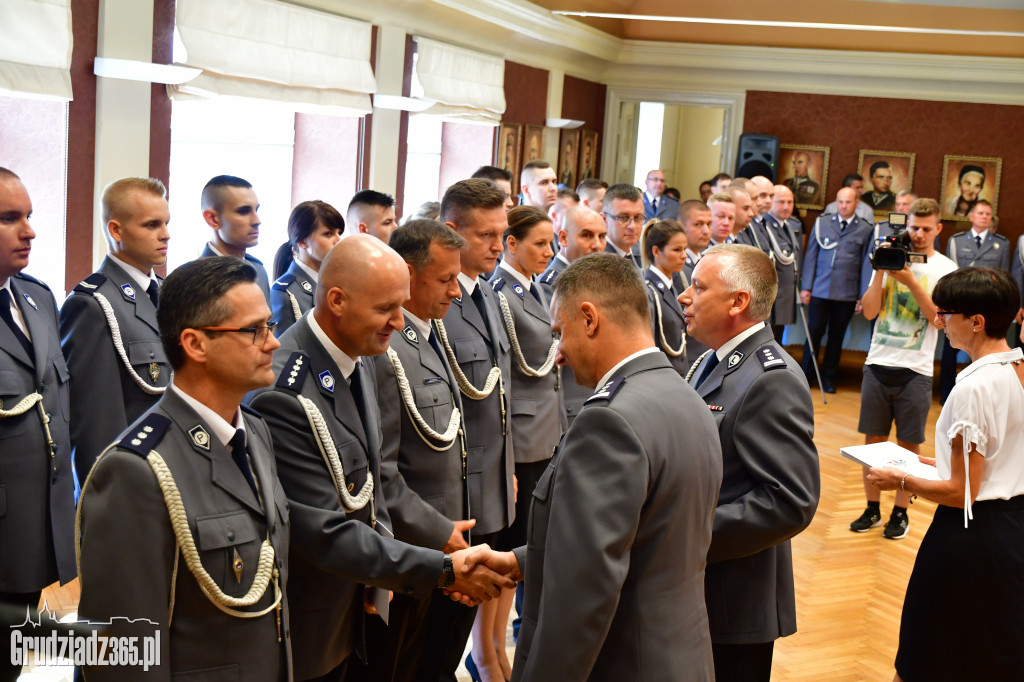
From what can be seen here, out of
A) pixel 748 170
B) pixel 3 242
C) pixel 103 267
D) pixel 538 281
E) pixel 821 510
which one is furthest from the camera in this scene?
pixel 748 170

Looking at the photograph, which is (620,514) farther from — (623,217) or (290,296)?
(623,217)

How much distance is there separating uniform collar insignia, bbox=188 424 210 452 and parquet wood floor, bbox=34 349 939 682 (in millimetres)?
2171

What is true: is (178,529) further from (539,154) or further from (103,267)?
(539,154)

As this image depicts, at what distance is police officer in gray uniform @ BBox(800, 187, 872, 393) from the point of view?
1019 cm

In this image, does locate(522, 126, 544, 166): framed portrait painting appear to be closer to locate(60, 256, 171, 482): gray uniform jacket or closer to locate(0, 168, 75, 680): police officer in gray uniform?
locate(60, 256, 171, 482): gray uniform jacket

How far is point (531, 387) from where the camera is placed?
4.11 metres

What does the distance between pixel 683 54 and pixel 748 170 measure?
163 cm

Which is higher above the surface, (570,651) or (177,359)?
(177,359)

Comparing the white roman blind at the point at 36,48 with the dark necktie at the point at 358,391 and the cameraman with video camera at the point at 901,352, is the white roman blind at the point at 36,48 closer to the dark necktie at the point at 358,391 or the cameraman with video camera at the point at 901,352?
the dark necktie at the point at 358,391

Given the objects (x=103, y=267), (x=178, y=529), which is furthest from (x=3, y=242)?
(x=178, y=529)

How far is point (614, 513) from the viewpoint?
2.04 m

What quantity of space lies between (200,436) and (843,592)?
3961mm

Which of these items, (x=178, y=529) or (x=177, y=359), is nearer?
(x=178, y=529)

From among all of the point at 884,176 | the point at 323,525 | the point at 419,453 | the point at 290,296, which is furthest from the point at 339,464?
the point at 884,176
